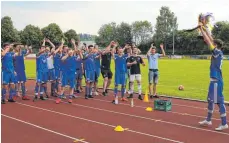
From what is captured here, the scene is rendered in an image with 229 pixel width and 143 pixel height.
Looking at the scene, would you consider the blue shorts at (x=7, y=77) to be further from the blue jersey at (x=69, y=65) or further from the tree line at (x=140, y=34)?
the tree line at (x=140, y=34)

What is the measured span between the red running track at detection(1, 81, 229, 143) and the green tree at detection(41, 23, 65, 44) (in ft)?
224

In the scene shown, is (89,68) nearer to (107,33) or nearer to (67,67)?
(67,67)

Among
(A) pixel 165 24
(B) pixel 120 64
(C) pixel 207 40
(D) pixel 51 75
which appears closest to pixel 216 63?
(C) pixel 207 40

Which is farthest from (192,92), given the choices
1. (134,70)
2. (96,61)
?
(96,61)

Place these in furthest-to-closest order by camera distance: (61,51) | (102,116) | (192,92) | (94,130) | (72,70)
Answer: (192,92) → (61,51) → (72,70) → (102,116) → (94,130)

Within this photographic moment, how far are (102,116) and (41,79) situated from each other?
3836mm

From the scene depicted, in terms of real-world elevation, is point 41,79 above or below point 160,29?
A: below

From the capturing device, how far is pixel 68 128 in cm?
791

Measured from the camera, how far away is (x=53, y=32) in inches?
3083

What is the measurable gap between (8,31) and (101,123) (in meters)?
65.7

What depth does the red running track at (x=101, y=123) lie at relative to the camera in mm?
7113

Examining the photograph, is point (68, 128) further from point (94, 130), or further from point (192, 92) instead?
point (192, 92)

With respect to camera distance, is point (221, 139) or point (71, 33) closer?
point (221, 139)

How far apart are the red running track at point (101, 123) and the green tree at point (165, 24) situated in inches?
2871
